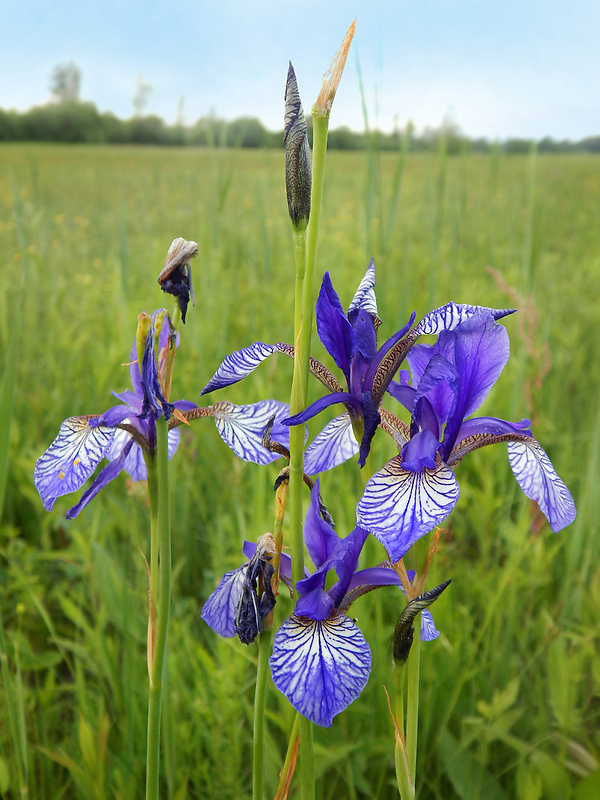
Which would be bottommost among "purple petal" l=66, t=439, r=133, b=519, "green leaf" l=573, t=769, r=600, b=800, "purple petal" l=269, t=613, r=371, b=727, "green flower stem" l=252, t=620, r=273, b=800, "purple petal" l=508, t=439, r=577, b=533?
"green leaf" l=573, t=769, r=600, b=800

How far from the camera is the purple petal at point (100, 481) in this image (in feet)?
1.97

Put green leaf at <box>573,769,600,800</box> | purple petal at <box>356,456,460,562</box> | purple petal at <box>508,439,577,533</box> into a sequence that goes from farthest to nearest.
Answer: green leaf at <box>573,769,600,800</box> → purple petal at <box>508,439,577,533</box> → purple petal at <box>356,456,460,562</box>

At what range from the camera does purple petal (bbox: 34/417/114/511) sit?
2.02 feet

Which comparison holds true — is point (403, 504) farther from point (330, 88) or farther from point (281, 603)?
point (281, 603)

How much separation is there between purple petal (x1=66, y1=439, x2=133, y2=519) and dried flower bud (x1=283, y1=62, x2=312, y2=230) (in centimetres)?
30

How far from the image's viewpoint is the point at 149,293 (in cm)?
303

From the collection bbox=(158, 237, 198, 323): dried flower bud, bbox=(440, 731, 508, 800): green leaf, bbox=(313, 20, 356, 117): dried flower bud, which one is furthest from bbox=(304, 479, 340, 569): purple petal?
bbox=(440, 731, 508, 800): green leaf

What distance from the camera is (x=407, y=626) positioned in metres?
0.52

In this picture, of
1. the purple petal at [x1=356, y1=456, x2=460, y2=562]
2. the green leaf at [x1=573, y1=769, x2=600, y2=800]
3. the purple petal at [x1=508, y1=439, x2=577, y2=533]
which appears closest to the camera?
the purple petal at [x1=356, y1=456, x2=460, y2=562]

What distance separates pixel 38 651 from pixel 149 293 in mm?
2028

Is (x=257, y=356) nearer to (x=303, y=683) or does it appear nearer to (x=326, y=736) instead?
(x=303, y=683)

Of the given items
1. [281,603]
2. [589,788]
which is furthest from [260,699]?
[281,603]

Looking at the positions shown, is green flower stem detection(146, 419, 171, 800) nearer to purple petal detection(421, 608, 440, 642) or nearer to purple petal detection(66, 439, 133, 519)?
purple petal detection(66, 439, 133, 519)

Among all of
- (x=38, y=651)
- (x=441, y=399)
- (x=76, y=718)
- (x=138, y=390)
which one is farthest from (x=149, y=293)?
(x=441, y=399)
